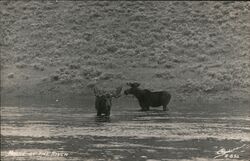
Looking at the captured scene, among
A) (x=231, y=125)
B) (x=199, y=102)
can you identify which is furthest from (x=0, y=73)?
(x=231, y=125)

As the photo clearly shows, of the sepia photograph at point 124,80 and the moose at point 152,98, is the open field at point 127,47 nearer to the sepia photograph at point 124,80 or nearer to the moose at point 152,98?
the sepia photograph at point 124,80

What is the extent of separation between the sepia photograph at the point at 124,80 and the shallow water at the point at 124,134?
31mm

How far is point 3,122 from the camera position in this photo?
22406 mm

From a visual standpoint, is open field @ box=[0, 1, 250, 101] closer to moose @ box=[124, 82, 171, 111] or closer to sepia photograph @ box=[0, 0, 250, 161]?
sepia photograph @ box=[0, 0, 250, 161]

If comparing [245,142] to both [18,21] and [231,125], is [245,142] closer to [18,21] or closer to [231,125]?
[231,125]

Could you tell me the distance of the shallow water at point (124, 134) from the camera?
14959 mm

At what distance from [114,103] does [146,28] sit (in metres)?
22.1

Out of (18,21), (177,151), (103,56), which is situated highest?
(18,21)

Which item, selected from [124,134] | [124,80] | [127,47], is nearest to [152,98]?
[124,134]

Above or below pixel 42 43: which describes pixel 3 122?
below

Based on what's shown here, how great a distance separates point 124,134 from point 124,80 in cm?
2139
